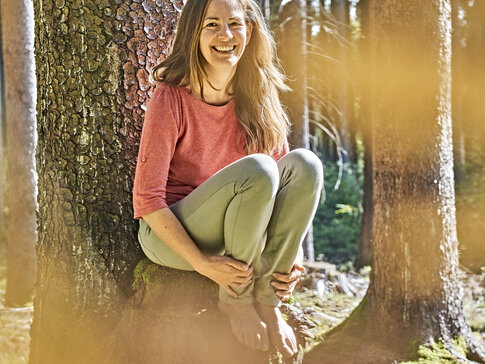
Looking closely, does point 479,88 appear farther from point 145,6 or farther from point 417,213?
point 145,6

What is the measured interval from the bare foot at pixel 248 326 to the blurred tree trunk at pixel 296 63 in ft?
15.9

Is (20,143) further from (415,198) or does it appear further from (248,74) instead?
(415,198)

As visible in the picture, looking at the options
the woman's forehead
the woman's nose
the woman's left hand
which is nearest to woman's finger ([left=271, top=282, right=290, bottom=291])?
the woman's left hand

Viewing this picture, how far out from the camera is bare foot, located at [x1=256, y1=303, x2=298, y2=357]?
2.50m

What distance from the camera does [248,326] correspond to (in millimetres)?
2428

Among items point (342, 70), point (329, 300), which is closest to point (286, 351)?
point (329, 300)

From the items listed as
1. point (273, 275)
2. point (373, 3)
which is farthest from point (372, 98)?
point (273, 275)

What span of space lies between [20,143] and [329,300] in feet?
13.4

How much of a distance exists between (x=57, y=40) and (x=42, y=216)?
95 centimetres

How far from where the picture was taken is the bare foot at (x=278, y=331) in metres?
2.50

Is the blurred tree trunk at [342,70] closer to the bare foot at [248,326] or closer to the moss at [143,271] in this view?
the moss at [143,271]

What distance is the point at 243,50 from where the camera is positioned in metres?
2.78

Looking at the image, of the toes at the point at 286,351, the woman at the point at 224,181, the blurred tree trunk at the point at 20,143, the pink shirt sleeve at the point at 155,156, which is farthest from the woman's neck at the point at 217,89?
the blurred tree trunk at the point at 20,143

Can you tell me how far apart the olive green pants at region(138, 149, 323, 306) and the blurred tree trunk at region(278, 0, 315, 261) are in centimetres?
469
